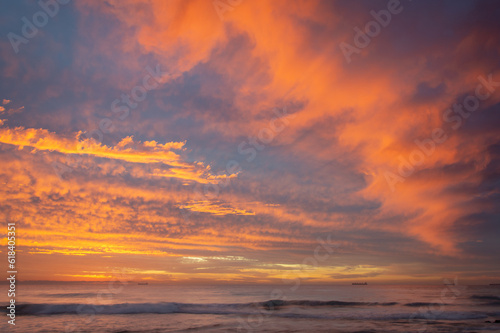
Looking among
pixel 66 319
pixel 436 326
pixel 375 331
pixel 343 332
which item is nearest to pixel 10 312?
pixel 66 319

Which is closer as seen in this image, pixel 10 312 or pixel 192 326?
pixel 192 326

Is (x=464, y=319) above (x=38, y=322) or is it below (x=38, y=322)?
below

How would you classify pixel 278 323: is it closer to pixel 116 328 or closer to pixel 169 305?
pixel 116 328

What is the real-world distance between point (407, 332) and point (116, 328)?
2365cm

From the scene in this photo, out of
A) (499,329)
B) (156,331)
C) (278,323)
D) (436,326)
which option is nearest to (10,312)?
(156,331)

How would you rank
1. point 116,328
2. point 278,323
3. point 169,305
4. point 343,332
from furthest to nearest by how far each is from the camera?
point 169,305, point 278,323, point 116,328, point 343,332

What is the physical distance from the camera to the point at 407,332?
1008 inches

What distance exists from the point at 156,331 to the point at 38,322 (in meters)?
13.5

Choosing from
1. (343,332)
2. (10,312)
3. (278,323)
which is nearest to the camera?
(343,332)

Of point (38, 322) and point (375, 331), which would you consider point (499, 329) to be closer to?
point (375, 331)

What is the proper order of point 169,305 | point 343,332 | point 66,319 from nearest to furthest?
point 343,332 < point 66,319 < point 169,305

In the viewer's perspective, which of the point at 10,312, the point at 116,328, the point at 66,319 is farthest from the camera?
the point at 10,312

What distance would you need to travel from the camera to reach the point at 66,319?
3291cm

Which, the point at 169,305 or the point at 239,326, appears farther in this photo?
the point at 169,305
